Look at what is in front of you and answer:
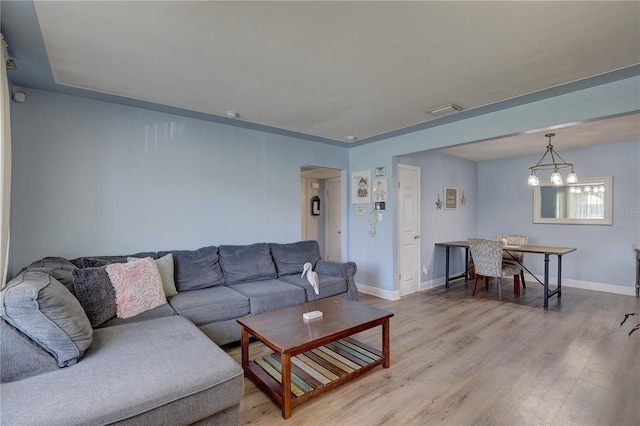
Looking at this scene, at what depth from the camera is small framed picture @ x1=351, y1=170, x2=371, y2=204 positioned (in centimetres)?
486

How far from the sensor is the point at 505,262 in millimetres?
4812

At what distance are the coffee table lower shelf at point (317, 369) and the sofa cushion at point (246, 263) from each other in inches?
40.6

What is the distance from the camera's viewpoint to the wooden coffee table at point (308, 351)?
1.98 meters

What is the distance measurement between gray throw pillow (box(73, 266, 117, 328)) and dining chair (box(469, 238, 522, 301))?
4.55 m

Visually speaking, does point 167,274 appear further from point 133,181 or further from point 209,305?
point 133,181

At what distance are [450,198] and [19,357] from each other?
5.94 m

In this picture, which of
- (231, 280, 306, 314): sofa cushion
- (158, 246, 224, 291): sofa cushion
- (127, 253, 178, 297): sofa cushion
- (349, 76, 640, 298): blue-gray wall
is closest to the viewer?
(349, 76, 640, 298): blue-gray wall

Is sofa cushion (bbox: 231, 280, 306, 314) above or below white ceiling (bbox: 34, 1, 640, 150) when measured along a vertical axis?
below

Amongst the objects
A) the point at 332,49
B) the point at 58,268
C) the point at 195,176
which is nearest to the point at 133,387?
the point at 58,268

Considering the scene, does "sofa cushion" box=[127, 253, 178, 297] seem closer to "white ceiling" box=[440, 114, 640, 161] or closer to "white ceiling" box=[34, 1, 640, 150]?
"white ceiling" box=[34, 1, 640, 150]

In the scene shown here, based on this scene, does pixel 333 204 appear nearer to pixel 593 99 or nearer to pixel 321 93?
pixel 321 93

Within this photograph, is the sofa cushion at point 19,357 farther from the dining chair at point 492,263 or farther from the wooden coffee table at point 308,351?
the dining chair at point 492,263

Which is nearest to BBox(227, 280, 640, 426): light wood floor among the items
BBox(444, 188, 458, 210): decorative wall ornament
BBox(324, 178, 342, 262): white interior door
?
BBox(444, 188, 458, 210): decorative wall ornament

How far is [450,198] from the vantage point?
582 centimetres
